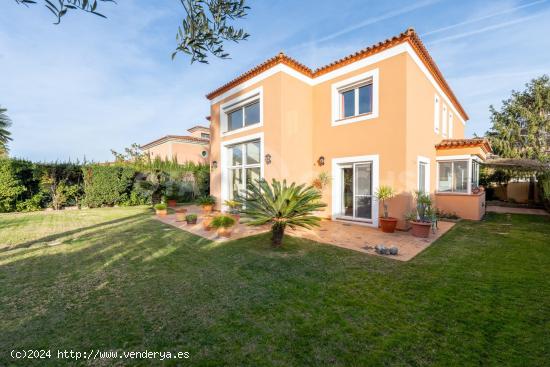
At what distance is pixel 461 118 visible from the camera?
665 inches

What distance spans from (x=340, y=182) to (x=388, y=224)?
2.83 m

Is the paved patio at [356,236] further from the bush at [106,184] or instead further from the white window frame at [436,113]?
the bush at [106,184]

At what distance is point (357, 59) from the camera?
925cm

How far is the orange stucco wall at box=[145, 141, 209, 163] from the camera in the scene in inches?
1052

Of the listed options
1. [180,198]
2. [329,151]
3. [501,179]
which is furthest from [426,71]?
[180,198]

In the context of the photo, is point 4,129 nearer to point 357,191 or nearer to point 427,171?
point 357,191

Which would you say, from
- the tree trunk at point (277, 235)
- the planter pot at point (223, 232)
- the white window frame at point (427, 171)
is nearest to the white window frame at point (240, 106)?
the planter pot at point (223, 232)

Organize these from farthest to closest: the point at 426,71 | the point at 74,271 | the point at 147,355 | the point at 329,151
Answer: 1. the point at 329,151
2. the point at 426,71
3. the point at 74,271
4. the point at 147,355

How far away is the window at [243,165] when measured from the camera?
37.1 ft

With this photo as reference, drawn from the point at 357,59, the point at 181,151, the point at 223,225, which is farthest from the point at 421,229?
the point at 181,151

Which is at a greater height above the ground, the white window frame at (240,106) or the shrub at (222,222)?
the white window frame at (240,106)

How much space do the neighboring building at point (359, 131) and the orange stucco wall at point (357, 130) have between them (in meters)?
0.04

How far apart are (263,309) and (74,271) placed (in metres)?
4.13

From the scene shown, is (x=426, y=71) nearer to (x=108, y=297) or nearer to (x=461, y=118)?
(x=461, y=118)
